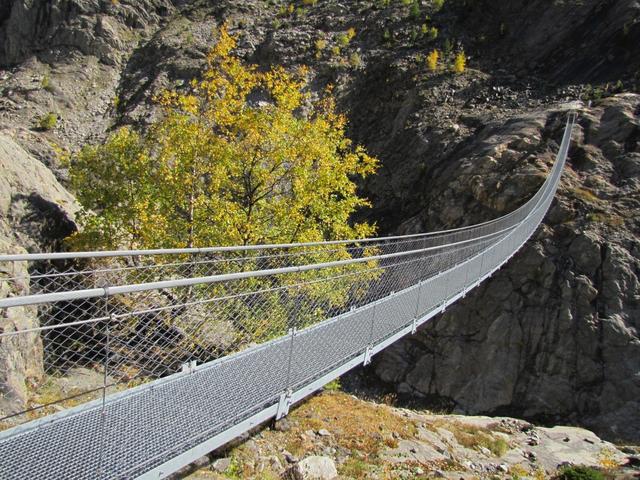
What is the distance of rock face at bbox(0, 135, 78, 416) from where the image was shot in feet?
13.9

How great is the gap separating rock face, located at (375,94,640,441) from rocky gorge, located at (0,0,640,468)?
0.16 ft

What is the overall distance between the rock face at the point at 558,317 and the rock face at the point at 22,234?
11331 mm

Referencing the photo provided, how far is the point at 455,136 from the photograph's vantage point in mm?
20422

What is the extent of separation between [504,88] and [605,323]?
49.9ft

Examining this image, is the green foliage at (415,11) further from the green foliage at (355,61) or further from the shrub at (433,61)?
the shrub at (433,61)

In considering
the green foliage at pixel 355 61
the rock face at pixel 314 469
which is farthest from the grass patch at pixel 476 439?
the green foliage at pixel 355 61

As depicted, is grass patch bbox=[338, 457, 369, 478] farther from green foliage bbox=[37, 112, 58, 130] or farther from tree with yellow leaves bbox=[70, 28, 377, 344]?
green foliage bbox=[37, 112, 58, 130]

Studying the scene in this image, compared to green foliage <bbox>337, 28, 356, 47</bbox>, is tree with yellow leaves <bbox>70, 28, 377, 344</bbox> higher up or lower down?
lower down

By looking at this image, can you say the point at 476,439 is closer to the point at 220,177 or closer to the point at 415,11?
the point at 220,177

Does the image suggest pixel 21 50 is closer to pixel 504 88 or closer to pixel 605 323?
pixel 504 88

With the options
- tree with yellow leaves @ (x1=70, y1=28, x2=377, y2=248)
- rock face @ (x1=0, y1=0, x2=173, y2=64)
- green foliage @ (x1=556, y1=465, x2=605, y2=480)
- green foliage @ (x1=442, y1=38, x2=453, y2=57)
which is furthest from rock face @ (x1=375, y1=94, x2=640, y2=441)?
rock face @ (x1=0, y1=0, x2=173, y2=64)

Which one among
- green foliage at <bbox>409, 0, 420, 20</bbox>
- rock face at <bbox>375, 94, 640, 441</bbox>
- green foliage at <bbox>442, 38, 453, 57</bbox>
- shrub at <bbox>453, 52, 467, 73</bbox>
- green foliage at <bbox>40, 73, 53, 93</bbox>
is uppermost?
green foliage at <bbox>409, 0, 420, 20</bbox>

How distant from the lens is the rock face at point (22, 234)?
13.9ft

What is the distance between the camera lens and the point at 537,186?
52.8 ft
